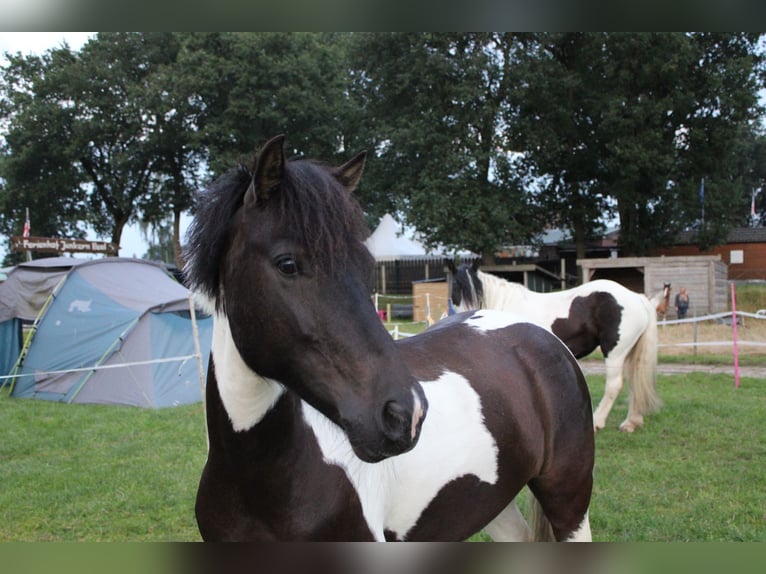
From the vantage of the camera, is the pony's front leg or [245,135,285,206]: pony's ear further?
the pony's front leg

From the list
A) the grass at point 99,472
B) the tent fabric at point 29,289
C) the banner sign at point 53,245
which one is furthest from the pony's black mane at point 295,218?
the banner sign at point 53,245

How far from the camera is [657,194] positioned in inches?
685

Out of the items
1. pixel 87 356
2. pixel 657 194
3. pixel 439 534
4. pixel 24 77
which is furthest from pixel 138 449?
pixel 24 77

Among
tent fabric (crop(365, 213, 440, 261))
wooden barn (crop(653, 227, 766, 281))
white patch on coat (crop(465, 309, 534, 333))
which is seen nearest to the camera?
white patch on coat (crop(465, 309, 534, 333))

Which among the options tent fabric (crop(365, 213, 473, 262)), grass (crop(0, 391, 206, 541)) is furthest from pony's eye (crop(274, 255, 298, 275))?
tent fabric (crop(365, 213, 473, 262))

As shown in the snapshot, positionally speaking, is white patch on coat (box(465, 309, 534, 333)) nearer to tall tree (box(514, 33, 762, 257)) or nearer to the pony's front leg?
the pony's front leg

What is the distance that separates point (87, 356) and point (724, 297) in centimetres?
1384

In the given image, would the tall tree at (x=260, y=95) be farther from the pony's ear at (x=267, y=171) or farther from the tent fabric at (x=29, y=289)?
the pony's ear at (x=267, y=171)

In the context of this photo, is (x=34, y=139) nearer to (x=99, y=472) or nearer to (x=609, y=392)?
(x=99, y=472)

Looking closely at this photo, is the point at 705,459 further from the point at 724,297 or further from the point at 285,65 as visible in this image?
the point at 285,65

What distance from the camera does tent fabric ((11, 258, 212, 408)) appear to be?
23.1 feet

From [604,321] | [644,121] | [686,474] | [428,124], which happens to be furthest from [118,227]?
[686,474]

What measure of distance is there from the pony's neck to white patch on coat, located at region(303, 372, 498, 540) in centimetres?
448

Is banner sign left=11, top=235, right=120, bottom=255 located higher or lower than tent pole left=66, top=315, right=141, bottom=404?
higher
